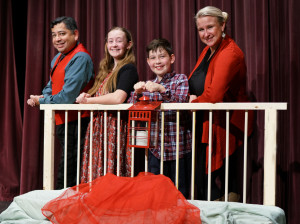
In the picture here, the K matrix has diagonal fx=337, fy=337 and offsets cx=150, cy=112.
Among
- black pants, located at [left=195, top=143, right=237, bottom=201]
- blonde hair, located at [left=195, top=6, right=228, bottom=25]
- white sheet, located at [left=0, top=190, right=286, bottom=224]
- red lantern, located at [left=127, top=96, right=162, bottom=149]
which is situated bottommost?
white sheet, located at [left=0, top=190, right=286, bottom=224]

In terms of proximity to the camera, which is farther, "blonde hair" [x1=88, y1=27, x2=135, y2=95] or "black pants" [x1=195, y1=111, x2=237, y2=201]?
"blonde hair" [x1=88, y1=27, x2=135, y2=95]

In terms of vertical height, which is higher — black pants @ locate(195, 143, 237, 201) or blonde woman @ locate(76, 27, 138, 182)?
blonde woman @ locate(76, 27, 138, 182)

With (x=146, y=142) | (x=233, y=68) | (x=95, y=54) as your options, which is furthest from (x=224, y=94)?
(x=95, y=54)

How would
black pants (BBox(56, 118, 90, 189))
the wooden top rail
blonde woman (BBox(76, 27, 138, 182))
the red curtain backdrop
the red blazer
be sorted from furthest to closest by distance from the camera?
the red curtain backdrop → black pants (BBox(56, 118, 90, 189)) → blonde woman (BBox(76, 27, 138, 182)) → the red blazer → the wooden top rail

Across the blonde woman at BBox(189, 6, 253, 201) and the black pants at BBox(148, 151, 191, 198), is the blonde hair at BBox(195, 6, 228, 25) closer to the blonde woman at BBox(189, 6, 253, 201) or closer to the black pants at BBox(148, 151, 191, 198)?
the blonde woman at BBox(189, 6, 253, 201)

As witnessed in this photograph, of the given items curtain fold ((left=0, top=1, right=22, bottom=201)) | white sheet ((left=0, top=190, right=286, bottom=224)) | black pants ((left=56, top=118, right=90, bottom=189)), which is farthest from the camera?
curtain fold ((left=0, top=1, right=22, bottom=201))

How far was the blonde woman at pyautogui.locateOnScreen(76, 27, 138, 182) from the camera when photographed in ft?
6.66

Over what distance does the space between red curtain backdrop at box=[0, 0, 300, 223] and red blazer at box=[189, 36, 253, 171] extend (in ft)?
1.68

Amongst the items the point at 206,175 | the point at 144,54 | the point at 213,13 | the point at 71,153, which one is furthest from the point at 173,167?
the point at 144,54

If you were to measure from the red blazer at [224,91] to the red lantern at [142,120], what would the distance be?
0.25 m

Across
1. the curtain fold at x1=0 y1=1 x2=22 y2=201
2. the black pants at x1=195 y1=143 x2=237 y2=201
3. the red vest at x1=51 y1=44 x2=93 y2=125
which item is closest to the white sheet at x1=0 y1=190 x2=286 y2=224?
the black pants at x1=195 y1=143 x2=237 y2=201

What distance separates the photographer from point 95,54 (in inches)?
113

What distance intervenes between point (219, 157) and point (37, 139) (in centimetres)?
181

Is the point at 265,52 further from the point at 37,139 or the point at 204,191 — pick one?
the point at 37,139
